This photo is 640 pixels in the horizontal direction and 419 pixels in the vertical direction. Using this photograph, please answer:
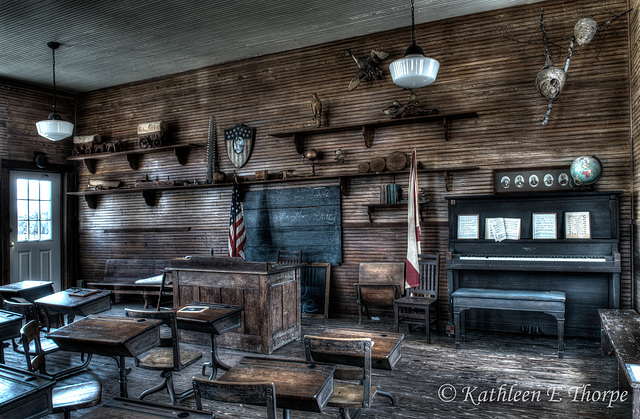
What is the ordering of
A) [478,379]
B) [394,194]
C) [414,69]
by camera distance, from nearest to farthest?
[478,379] < [414,69] < [394,194]

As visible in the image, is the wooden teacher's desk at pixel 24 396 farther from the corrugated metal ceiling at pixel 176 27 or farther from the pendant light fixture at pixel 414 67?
the corrugated metal ceiling at pixel 176 27

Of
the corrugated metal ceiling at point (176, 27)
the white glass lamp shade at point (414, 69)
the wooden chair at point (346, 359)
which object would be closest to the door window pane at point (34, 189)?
the corrugated metal ceiling at point (176, 27)

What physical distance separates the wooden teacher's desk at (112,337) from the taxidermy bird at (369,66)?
474 centimetres

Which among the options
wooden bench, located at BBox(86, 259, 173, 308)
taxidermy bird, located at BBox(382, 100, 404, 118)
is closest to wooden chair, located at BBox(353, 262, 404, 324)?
taxidermy bird, located at BBox(382, 100, 404, 118)

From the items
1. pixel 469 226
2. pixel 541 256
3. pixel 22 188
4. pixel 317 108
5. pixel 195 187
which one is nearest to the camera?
pixel 541 256

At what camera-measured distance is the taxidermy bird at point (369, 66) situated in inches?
255

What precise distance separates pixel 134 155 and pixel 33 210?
2235mm

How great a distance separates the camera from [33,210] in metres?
8.52

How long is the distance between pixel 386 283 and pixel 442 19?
12.6ft

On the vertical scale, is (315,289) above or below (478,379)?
above

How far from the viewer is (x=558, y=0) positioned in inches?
218

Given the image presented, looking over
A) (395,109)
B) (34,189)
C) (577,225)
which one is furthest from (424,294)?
(34,189)

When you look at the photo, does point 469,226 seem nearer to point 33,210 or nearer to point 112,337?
point 112,337

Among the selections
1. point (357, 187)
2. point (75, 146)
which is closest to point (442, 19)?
point (357, 187)
